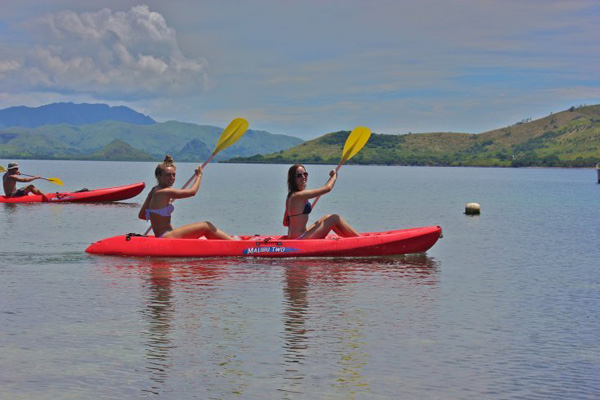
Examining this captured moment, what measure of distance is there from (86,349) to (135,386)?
1.89m

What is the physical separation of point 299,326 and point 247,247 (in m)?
7.41

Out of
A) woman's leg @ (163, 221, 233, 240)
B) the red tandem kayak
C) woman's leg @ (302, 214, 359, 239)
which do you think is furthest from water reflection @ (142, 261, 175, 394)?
woman's leg @ (302, 214, 359, 239)

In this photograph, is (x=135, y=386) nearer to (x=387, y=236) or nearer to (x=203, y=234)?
(x=203, y=234)

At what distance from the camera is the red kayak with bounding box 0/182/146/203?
132ft

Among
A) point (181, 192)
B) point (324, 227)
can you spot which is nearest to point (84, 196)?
point (324, 227)

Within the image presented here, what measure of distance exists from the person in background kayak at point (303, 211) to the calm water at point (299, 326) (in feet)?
2.51

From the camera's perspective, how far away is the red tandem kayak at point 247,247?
19.6 metres

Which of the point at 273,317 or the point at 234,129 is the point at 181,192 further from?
the point at 234,129

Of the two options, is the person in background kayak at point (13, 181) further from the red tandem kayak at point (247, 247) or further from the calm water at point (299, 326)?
the red tandem kayak at point (247, 247)

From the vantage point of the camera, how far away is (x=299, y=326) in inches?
499

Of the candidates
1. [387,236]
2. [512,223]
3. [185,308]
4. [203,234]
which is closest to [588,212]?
[512,223]

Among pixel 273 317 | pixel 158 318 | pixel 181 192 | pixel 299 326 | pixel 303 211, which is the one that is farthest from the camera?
pixel 303 211

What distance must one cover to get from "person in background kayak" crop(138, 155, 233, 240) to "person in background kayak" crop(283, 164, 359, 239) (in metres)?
1.67

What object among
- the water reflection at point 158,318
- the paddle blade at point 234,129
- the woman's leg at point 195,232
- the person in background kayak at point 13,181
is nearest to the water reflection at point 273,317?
the water reflection at point 158,318
